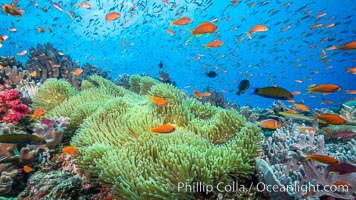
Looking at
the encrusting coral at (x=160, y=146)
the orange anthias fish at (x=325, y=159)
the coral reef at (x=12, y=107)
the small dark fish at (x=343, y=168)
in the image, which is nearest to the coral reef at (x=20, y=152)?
the encrusting coral at (x=160, y=146)

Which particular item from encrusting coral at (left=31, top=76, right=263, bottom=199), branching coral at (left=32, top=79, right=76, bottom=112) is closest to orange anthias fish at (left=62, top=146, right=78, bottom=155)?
encrusting coral at (left=31, top=76, right=263, bottom=199)

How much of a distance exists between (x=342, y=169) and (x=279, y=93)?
1.58 metres

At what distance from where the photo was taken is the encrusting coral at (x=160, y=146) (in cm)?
267

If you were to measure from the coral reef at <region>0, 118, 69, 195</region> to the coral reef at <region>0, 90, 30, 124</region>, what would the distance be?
3.55 ft

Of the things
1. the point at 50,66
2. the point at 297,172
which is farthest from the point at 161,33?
the point at 297,172

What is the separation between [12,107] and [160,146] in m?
4.01

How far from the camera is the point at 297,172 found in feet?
9.16

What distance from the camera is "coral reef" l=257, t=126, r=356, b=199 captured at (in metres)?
2.59

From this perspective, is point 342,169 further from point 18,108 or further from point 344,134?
point 18,108

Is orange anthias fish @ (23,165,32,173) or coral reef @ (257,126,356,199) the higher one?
coral reef @ (257,126,356,199)

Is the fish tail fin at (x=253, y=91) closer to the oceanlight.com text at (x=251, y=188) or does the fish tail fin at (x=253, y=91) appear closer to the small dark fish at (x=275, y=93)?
the small dark fish at (x=275, y=93)

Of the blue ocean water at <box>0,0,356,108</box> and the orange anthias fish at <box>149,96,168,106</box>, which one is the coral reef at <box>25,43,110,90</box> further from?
the blue ocean water at <box>0,0,356,108</box>

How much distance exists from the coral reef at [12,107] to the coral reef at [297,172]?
496 cm

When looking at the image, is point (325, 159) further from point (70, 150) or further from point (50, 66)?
point (50, 66)
